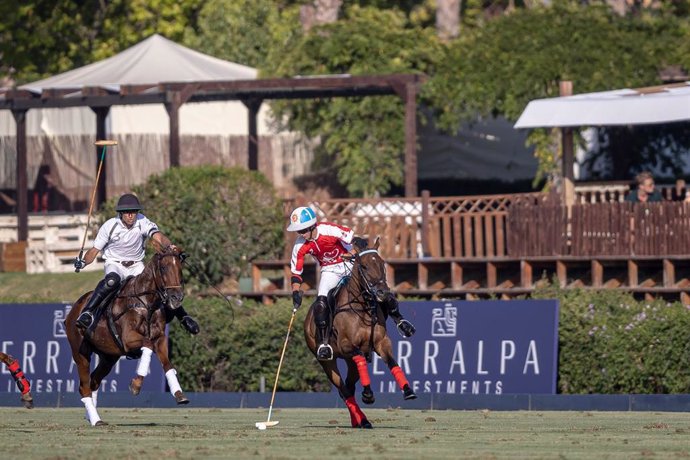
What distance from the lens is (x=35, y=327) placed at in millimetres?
22625

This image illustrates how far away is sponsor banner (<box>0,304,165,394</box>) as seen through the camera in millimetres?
22188

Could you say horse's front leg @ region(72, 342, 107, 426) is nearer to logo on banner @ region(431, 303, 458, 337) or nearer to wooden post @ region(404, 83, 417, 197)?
logo on banner @ region(431, 303, 458, 337)

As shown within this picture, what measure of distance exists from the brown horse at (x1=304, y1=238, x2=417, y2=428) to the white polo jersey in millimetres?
2079

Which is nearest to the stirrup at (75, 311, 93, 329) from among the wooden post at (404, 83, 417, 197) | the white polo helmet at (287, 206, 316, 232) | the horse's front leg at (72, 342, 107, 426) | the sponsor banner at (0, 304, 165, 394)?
the horse's front leg at (72, 342, 107, 426)

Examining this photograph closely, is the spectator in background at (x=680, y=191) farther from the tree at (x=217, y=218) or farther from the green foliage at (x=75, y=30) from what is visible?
the green foliage at (x=75, y=30)

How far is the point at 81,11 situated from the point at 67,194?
7532 mm

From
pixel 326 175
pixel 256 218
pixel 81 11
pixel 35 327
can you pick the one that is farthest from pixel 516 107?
pixel 81 11

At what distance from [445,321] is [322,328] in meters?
5.13

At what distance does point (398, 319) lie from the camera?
15.6m

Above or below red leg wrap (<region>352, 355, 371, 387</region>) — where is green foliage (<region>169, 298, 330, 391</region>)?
below

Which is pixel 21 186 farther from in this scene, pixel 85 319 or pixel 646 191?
pixel 85 319

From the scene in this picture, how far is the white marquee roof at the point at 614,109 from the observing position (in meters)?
23.5

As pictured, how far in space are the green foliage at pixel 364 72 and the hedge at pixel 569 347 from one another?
977 cm

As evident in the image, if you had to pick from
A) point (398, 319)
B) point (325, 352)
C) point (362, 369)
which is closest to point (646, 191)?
point (398, 319)
